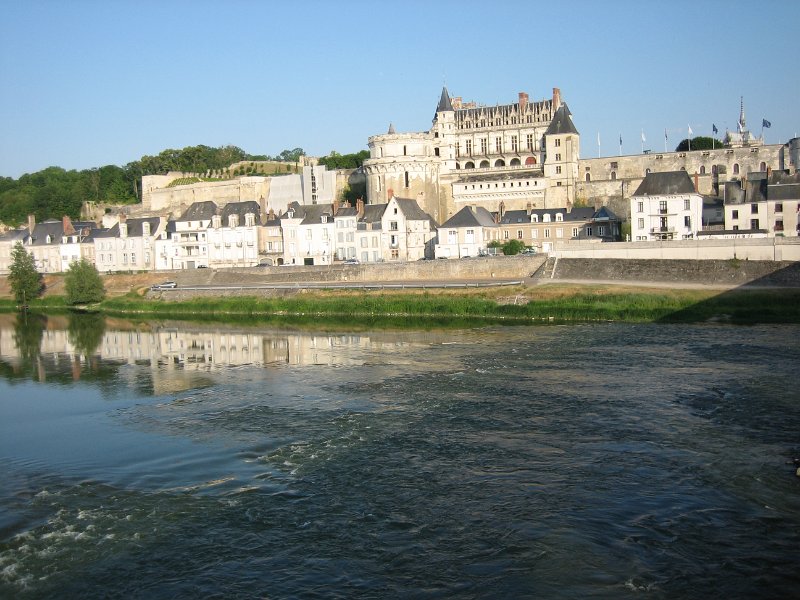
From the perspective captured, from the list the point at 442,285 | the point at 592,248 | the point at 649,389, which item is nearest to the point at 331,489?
the point at 649,389

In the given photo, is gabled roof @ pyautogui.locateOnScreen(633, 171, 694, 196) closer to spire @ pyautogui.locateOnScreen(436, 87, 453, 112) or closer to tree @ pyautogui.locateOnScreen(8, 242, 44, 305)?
spire @ pyautogui.locateOnScreen(436, 87, 453, 112)

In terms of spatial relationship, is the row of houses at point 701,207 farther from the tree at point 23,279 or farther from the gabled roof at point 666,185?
the tree at point 23,279

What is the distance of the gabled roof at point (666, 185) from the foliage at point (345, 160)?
3159cm

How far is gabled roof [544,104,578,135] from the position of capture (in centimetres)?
5181

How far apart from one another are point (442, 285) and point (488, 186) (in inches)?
721

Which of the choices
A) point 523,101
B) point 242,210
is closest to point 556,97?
point 523,101

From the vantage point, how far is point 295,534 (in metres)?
10.6

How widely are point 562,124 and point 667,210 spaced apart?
14.0m

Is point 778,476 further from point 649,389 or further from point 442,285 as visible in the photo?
point 442,285

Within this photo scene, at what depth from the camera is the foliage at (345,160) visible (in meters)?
68.3

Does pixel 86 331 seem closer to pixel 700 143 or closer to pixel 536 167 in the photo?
pixel 536 167

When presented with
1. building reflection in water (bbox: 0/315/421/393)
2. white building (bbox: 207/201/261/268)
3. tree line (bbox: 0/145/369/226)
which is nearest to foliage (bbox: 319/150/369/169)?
tree line (bbox: 0/145/369/226)

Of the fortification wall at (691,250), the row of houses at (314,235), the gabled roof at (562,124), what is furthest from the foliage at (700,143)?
the fortification wall at (691,250)

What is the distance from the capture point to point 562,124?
51.9 metres
